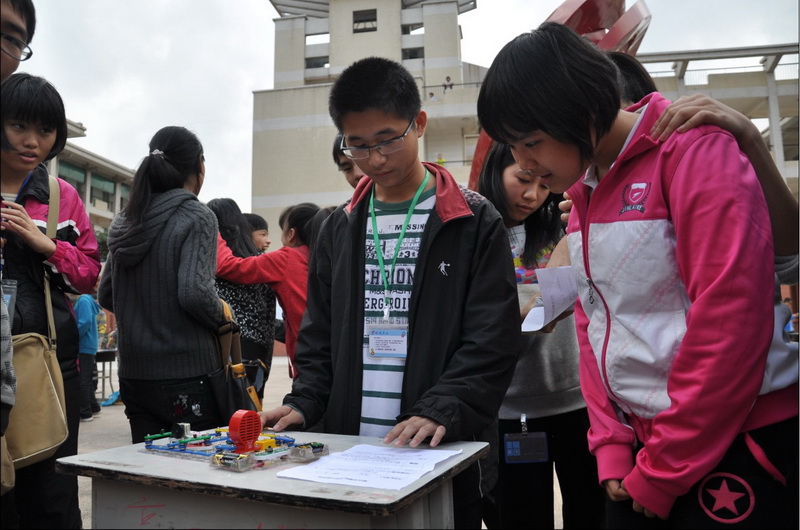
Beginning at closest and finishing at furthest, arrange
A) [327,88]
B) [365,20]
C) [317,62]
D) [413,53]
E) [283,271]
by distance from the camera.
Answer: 1. [283,271]
2. [327,88]
3. [413,53]
4. [365,20]
5. [317,62]

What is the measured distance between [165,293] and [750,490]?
1.82 m

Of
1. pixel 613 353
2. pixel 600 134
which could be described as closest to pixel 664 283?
pixel 613 353

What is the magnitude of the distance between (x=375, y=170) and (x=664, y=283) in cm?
80

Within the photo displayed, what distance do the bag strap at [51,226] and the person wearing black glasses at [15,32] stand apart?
1.01m

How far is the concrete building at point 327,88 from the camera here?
63.4 ft

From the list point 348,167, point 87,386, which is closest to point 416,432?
point 348,167

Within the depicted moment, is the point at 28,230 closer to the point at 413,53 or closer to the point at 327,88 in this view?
the point at 327,88

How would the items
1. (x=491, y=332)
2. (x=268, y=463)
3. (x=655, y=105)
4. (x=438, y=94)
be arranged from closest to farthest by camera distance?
(x=268, y=463) < (x=655, y=105) < (x=491, y=332) < (x=438, y=94)

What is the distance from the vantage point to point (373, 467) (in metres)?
1.06

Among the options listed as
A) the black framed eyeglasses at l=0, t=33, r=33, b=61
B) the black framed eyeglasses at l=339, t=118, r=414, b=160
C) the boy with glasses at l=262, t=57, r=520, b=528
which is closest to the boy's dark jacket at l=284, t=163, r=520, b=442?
the boy with glasses at l=262, t=57, r=520, b=528

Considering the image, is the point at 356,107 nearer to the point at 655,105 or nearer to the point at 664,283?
the point at 655,105

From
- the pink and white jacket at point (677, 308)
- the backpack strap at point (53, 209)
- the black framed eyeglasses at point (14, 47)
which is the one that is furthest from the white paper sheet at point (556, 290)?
the backpack strap at point (53, 209)

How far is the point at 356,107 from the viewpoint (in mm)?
1637

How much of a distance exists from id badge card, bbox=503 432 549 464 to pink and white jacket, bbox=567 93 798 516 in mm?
582
